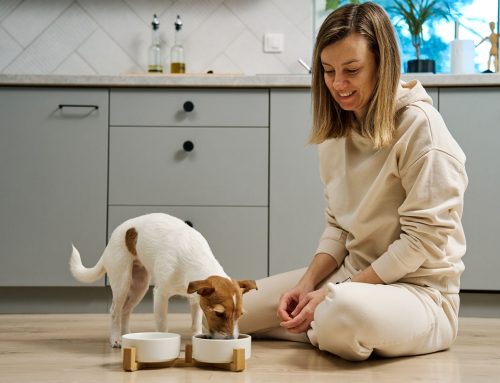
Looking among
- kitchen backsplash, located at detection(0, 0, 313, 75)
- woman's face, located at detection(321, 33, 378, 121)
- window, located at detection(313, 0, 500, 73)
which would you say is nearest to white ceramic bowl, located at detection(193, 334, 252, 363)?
woman's face, located at detection(321, 33, 378, 121)

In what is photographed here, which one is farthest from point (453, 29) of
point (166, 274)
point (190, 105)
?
point (166, 274)

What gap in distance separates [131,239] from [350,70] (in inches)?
29.9

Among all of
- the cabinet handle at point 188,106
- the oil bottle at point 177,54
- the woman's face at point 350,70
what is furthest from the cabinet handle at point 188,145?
the woman's face at point 350,70

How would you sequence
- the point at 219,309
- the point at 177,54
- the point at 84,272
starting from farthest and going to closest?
1. the point at 177,54
2. the point at 84,272
3. the point at 219,309

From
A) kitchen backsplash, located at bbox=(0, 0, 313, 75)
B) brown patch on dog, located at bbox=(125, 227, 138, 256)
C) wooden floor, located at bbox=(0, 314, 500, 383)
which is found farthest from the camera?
kitchen backsplash, located at bbox=(0, 0, 313, 75)

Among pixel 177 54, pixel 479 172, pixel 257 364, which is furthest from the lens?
pixel 177 54

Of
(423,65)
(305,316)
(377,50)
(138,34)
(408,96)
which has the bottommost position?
(305,316)

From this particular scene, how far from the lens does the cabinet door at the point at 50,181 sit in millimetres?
3195

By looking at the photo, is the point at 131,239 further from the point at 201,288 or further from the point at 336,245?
the point at 336,245

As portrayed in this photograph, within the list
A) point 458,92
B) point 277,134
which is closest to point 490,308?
point 458,92

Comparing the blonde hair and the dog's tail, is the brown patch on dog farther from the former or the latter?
the blonde hair

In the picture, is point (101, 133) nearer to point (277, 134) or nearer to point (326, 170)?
point (277, 134)

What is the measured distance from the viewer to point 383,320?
1.85m

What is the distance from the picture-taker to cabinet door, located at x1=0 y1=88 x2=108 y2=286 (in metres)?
3.20
